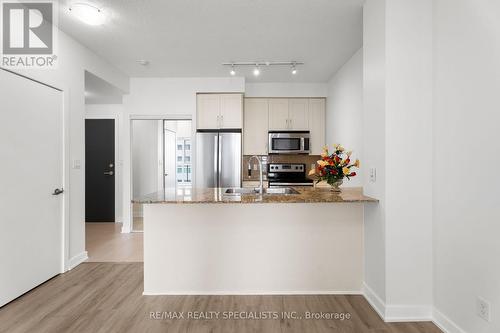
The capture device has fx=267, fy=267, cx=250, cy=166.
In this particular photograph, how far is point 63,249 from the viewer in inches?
116

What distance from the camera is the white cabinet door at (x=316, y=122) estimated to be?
4828 millimetres

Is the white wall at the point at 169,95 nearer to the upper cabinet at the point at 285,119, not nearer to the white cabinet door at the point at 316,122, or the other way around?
the upper cabinet at the point at 285,119

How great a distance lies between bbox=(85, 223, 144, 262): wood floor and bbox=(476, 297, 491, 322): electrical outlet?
10.7 feet

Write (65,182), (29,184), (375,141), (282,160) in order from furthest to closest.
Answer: (282,160), (65,182), (29,184), (375,141)

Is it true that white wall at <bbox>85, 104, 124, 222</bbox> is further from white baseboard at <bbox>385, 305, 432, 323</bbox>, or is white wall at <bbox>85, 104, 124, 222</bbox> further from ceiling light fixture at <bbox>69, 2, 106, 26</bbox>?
white baseboard at <bbox>385, 305, 432, 323</bbox>

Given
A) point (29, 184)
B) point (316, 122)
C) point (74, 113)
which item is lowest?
point (29, 184)

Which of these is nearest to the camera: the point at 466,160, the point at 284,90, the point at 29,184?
the point at 466,160

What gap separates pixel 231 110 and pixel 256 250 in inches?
106

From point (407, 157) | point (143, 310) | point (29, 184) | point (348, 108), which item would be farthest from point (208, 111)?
point (407, 157)

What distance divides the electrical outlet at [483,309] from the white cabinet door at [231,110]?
3.59 meters

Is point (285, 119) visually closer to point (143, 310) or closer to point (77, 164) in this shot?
point (77, 164)

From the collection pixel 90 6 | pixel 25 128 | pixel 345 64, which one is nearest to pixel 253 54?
pixel 345 64

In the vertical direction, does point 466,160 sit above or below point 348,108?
below

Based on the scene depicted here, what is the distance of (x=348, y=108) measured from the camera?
3742 millimetres
